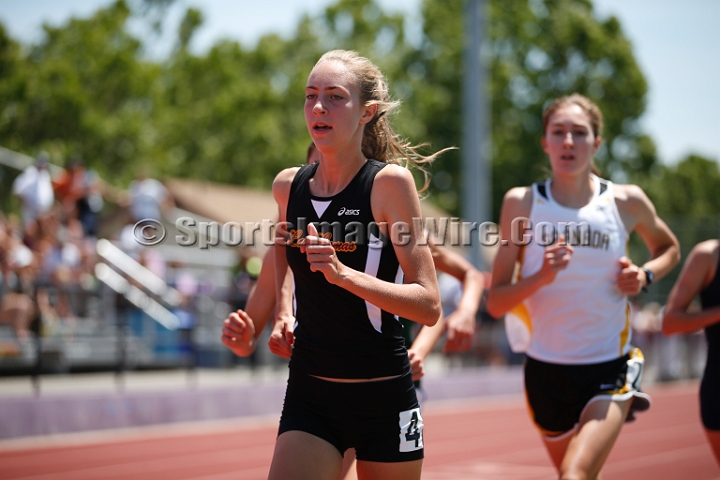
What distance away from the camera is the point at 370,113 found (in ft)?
10.7

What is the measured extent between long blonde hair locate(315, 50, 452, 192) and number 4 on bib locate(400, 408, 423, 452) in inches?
36.4

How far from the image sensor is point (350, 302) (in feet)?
10.3

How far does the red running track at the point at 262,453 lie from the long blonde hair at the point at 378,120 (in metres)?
5.40

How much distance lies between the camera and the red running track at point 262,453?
831 centimetres

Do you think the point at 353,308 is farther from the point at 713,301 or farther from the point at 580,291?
the point at 713,301

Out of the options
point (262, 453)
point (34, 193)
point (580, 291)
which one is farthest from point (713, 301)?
point (34, 193)

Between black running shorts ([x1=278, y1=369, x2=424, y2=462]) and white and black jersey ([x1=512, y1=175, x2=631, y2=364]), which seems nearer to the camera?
black running shorts ([x1=278, y1=369, x2=424, y2=462])

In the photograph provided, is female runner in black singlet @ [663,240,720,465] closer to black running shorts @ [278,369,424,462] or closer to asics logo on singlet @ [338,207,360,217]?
black running shorts @ [278,369,424,462]

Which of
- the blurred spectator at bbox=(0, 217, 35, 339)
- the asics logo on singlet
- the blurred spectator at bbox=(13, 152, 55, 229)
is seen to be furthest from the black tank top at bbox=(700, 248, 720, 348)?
the blurred spectator at bbox=(13, 152, 55, 229)

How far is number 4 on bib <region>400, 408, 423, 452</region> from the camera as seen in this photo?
10.1 feet

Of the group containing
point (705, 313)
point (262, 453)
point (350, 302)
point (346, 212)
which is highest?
point (346, 212)

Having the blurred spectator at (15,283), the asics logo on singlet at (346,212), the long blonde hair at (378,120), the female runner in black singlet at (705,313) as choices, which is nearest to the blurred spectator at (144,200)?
the blurred spectator at (15,283)

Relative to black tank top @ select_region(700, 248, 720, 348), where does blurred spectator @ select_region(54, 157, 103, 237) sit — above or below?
above

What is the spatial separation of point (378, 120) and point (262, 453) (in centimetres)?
673
